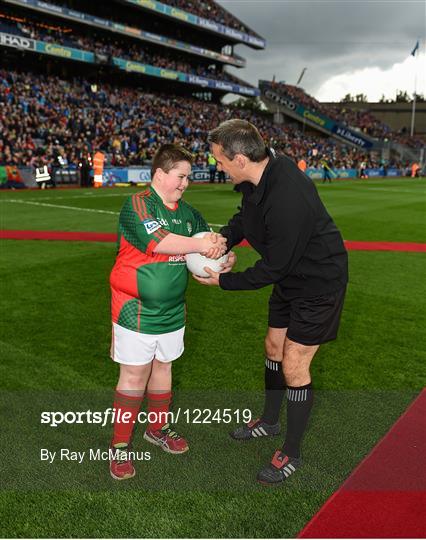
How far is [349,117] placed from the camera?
7594 cm

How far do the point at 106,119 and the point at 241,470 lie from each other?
118 ft

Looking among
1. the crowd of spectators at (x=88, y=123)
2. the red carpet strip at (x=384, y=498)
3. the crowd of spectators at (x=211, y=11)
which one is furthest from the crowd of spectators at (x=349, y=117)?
the red carpet strip at (x=384, y=498)

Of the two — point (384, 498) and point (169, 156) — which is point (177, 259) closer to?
point (169, 156)

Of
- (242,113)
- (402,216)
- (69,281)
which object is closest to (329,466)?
(69,281)

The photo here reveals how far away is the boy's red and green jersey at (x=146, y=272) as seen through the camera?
2.96 metres

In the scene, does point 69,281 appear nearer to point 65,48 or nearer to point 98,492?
point 98,492

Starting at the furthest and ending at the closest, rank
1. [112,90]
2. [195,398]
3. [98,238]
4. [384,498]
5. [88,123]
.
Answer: [112,90]
[88,123]
[98,238]
[195,398]
[384,498]

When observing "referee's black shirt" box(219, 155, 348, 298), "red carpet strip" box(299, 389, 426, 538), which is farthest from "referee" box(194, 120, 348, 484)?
"red carpet strip" box(299, 389, 426, 538)

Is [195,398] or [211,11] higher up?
[211,11]

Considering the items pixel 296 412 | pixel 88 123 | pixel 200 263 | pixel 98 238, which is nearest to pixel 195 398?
pixel 296 412

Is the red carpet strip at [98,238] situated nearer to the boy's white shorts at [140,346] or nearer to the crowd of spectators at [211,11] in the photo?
the boy's white shorts at [140,346]

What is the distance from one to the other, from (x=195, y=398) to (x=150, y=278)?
61.3 inches

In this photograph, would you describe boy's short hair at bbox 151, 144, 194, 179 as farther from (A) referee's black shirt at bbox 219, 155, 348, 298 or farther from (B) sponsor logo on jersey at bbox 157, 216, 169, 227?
(A) referee's black shirt at bbox 219, 155, 348, 298

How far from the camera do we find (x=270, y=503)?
293 centimetres
